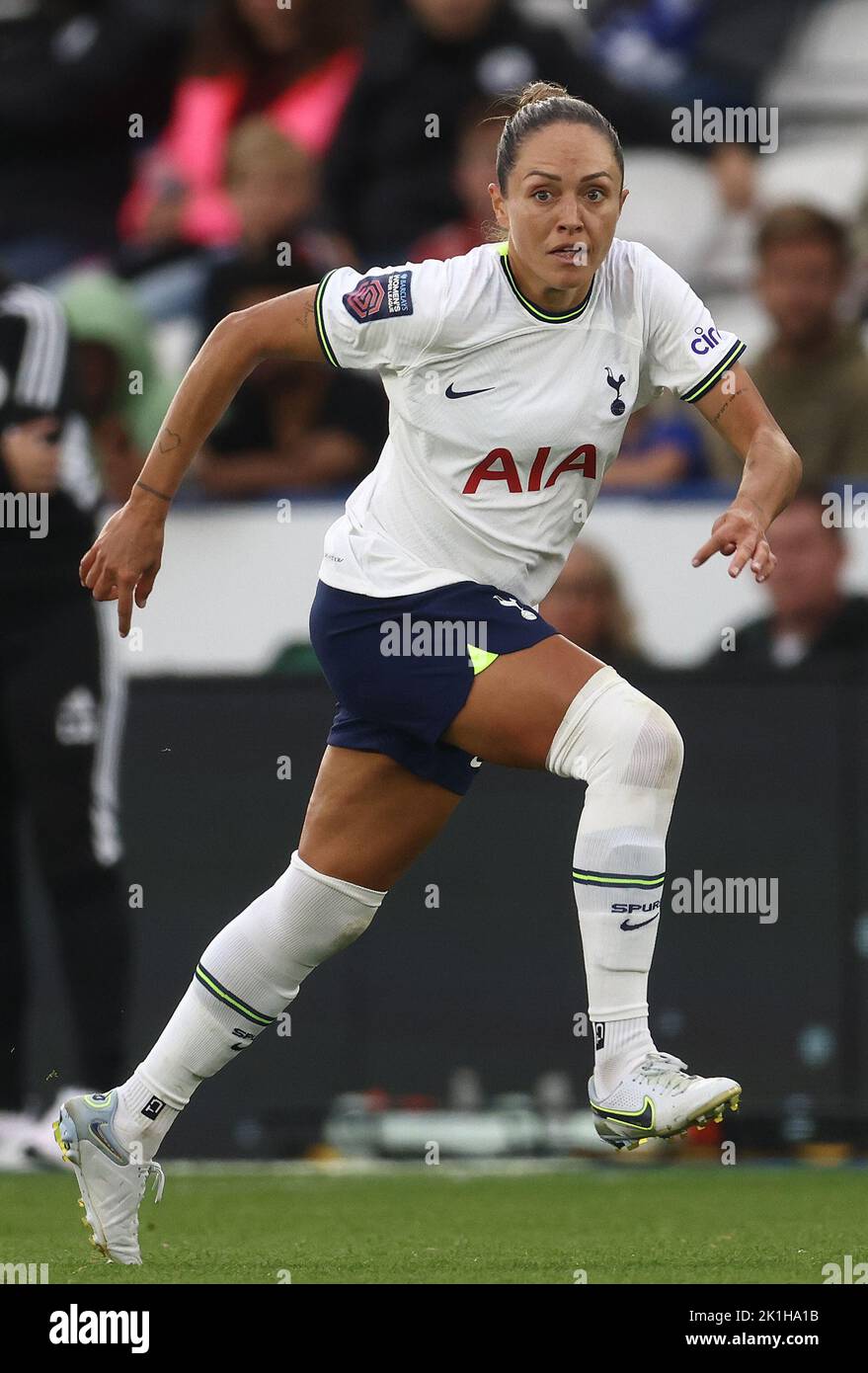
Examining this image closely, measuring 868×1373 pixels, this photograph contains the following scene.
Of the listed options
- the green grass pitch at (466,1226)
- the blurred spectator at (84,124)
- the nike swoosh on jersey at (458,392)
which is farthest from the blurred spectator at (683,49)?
the nike swoosh on jersey at (458,392)

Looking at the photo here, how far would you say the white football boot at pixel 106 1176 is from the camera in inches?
184

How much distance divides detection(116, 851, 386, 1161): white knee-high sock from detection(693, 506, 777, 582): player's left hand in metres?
1.07

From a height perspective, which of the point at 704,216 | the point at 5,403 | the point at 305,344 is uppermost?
the point at 704,216

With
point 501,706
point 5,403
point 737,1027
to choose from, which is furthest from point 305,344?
point 737,1027

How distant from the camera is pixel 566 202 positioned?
430 centimetres

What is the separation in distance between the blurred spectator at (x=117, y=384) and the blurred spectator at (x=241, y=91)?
0.85 metres

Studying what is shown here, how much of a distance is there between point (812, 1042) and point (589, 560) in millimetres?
1739

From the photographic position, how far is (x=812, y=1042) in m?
7.14

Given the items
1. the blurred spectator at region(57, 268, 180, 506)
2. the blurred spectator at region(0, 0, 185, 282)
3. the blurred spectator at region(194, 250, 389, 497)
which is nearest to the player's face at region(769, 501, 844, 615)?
the blurred spectator at region(194, 250, 389, 497)

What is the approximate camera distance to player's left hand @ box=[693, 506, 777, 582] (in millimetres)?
4043

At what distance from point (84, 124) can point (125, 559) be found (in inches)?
235

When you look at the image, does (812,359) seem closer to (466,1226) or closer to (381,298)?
(466,1226)

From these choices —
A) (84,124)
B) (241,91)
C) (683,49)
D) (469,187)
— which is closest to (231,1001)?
(469,187)

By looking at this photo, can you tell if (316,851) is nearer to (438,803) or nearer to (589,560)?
(438,803)
